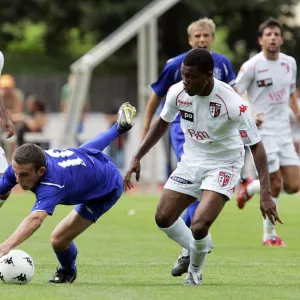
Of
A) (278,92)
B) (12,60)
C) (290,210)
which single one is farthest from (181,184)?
(12,60)

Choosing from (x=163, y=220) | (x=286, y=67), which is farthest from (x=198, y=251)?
(x=286, y=67)

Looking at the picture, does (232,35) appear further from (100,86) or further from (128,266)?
(128,266)

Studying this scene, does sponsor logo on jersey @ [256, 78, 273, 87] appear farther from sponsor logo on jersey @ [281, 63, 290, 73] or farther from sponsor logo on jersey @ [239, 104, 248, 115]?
sponsor logo on jersey @ [239, 104, 248, 115]

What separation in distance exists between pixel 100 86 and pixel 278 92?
2351 centimetres

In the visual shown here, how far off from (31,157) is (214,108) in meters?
1.57

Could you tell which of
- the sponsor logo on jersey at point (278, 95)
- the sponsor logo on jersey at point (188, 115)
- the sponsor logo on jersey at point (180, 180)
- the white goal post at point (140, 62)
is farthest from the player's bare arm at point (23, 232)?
the white goal post at point (140, 62)

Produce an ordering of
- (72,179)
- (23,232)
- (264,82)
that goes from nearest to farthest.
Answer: (23,232) < (72,179) < (264,82)

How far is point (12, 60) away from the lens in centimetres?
4231

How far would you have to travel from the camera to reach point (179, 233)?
9.52 metres

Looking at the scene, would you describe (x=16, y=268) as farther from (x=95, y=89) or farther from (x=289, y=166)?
(x=95, y=89)

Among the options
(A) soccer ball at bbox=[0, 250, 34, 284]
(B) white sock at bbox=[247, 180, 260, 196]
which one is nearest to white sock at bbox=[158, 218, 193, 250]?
(A) soccer ball at bbox=[0, 250, 34, 284]

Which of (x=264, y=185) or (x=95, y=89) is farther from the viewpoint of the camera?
(x=95, y=89)

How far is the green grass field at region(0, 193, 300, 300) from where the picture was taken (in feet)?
27.9

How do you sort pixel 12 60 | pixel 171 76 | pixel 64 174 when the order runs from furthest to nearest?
pixel 12 60
pixel 171 76
pixel 64 174
